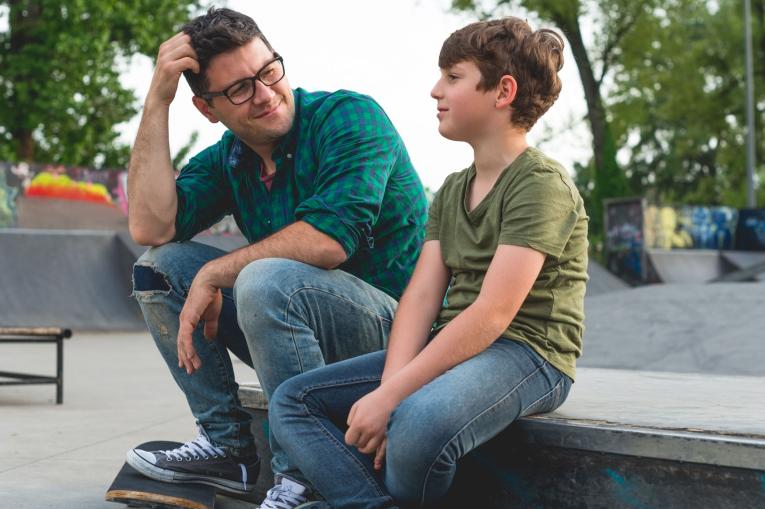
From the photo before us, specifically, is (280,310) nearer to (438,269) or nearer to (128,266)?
(438,269)

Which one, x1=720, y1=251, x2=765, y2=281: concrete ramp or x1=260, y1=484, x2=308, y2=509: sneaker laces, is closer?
Answer: x1=260, y1=484, x2=308, y2=509: sneaker laces

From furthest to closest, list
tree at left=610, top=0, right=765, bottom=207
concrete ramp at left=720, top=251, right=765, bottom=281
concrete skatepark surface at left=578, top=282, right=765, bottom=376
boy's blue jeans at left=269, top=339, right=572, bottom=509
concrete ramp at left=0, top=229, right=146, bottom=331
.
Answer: tree at left=610, top=0, right=765, bottom=207, concrete ramp at left=720, top=251, right=765, bottom=281, concrete ramp at left=0, top=229, right=146, bottom=331, concrete skatepark surface at left=578, top=282, right=765, bottom=376, boy's blue jeans at left=269, top=339, right=572, bottom=509

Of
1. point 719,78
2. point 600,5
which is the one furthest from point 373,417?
point 719,78

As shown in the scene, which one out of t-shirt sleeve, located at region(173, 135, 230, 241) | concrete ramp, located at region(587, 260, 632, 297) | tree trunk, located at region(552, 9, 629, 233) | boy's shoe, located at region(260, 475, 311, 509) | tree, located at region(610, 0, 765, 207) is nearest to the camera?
boy's shoe, located at region(260, 475, 311, 509)

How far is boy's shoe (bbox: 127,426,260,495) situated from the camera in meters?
3.04

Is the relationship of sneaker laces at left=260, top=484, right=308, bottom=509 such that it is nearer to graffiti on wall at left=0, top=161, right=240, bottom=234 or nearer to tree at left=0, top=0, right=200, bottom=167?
graffiti on wall at left=0, top=161, right=240, bottom=234

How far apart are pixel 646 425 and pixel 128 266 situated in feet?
44.4

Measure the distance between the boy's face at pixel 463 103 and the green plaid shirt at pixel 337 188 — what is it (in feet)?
1.10

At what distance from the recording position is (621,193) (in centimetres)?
2467

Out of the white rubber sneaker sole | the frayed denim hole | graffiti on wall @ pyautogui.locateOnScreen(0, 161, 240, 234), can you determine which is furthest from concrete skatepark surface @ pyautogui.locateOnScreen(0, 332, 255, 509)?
graffiti on wall @ pyautogui.locateOnScreen(0, 161, 240, 234)

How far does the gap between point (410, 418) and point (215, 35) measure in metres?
1.34

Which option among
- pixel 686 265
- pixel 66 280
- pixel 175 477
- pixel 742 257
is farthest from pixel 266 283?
pixel 742 257

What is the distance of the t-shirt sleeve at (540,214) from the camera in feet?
7.96

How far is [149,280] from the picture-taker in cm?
301
